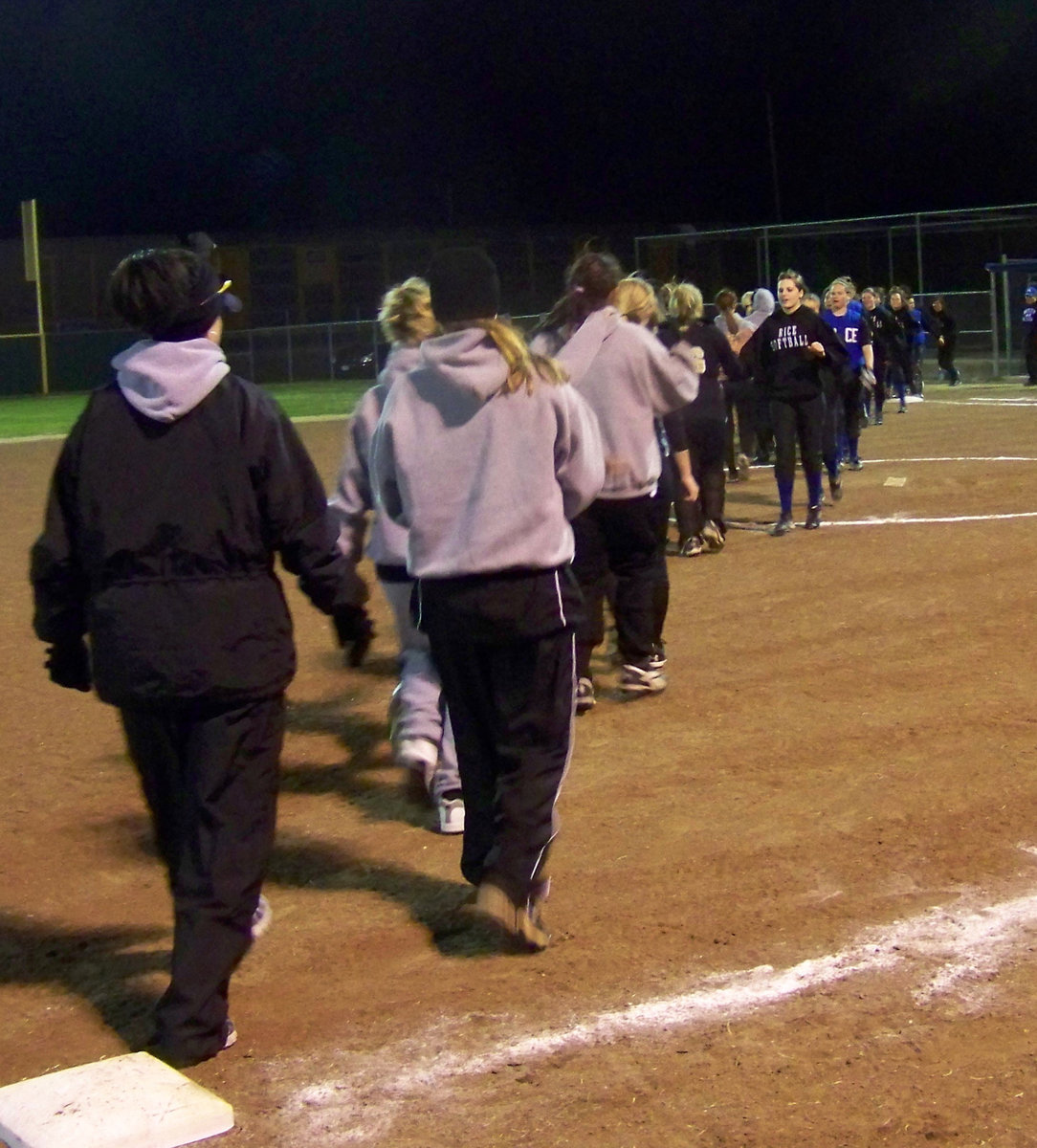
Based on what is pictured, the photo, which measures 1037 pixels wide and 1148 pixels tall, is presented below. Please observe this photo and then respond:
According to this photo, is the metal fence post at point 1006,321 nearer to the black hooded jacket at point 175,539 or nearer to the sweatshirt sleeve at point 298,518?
the sweatshirt sleeve at point 298,518

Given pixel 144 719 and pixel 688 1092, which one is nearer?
pixel 688 1092

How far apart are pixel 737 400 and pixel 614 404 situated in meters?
9.15

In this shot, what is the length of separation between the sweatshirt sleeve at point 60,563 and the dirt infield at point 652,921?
108cm

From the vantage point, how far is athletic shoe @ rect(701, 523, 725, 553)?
1171cm

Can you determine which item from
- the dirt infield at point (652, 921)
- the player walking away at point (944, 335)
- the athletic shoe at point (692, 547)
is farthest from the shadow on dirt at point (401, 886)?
the player walking away at point (944, 335)

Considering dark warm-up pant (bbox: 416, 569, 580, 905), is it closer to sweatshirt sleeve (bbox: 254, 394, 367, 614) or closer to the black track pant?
sweatshirt sleeve (bbox: 254, 394, 367, 614)

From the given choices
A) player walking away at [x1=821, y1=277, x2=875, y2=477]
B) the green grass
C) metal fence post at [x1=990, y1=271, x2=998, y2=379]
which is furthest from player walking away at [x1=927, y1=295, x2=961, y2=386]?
player walking away at [x1=821, y1=277, x2=875, y2=477]

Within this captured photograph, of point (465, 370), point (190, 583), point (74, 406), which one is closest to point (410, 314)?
point (465, 370)

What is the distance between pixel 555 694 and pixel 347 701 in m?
3.46

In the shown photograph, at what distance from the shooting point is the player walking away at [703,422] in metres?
11.6

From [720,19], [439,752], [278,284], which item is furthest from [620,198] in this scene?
[439,752]

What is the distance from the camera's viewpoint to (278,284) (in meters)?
53.5

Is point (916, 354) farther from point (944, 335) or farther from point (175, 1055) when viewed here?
point (175, 1055)

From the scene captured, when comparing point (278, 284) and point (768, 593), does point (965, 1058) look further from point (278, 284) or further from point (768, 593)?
point (278, 284)
